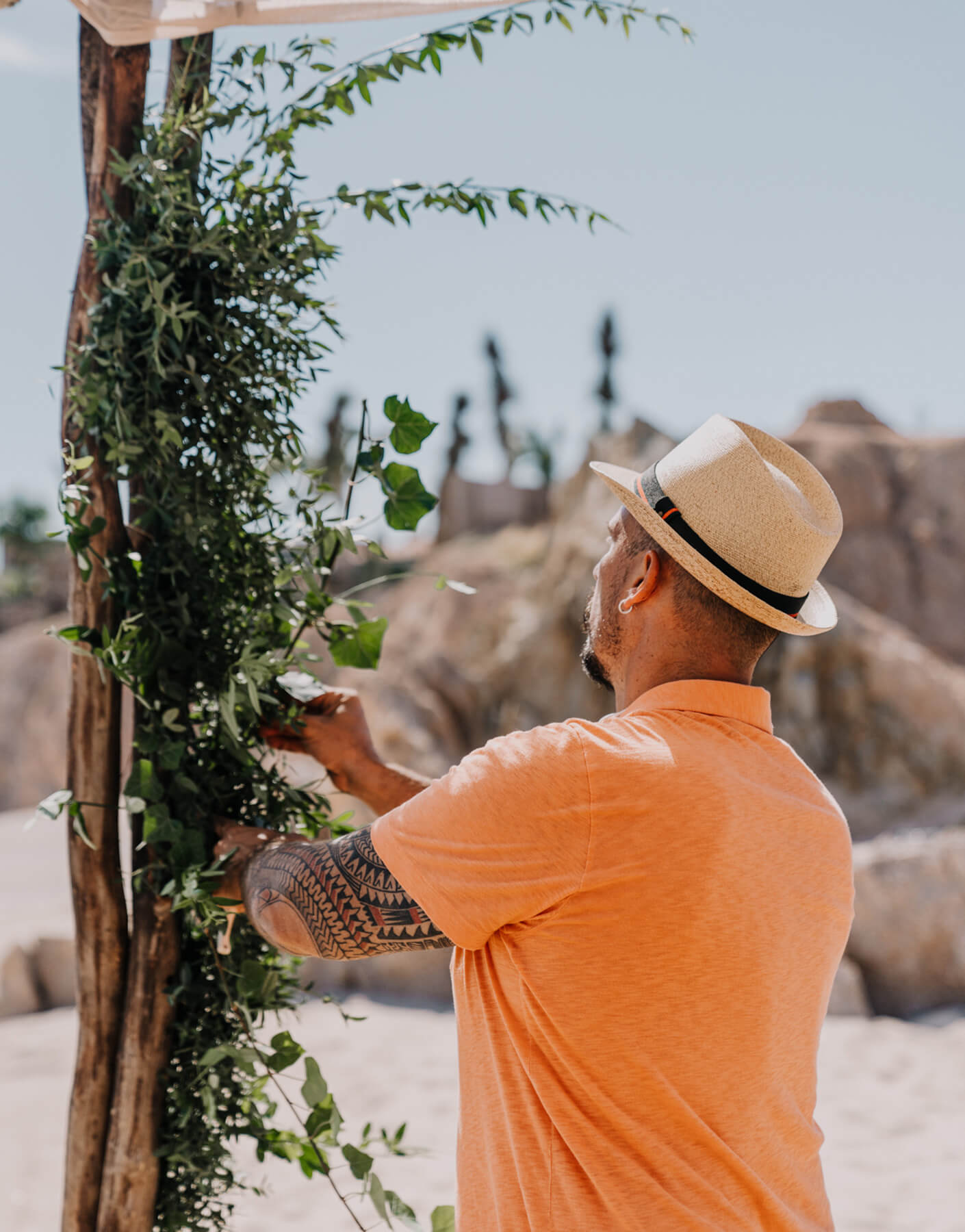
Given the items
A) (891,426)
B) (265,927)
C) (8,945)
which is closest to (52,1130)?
(8,945)

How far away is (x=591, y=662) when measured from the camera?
1361 mm

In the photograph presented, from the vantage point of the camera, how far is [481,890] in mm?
1100

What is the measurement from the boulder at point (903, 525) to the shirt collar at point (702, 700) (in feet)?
40.5

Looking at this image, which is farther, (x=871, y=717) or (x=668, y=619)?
(x=871, y=717)

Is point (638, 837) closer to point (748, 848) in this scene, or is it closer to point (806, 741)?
point (748, 848)

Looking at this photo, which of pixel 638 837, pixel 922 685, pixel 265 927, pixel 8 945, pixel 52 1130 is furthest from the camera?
pixel 922 685

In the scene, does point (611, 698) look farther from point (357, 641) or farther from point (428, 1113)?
point (357, 641)

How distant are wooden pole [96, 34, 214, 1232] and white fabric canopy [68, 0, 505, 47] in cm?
66

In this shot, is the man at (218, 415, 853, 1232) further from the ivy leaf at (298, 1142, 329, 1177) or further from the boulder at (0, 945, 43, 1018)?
the boulder at (0, 945, 43, 1018)

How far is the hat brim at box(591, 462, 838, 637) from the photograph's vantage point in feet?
3.91

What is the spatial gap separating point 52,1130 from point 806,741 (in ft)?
21.8

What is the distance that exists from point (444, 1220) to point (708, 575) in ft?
3.58

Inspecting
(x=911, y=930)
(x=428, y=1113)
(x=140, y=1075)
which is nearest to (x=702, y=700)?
(x=140, y=1075)

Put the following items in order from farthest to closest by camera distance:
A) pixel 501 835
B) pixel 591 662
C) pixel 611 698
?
pixel 611 698 < pixel 591 662 < pixel 501 835
